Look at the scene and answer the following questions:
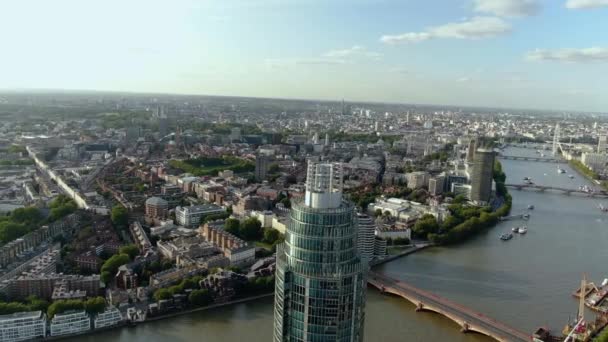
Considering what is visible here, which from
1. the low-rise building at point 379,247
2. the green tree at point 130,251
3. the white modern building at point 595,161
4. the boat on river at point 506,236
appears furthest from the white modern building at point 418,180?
the white modern building at point 595,161

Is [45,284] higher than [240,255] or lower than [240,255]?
lower

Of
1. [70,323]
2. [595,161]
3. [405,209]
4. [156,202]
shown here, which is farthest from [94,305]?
[595,161]

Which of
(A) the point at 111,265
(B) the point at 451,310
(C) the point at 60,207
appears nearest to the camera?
(B) the point at 451,310

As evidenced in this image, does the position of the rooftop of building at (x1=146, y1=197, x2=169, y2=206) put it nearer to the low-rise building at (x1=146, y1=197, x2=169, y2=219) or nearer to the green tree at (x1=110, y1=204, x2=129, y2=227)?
the low-rise building at (x1=146, y1=197, x2=169, y2=219)

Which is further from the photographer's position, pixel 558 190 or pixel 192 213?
pixel 558 190

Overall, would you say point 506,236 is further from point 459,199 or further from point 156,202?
point 156,202

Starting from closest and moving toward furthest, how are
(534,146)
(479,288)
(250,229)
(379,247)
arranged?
(479,288) < (379,247) < (250,229) < (534,146)

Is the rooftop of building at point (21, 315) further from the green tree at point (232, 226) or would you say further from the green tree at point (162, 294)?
the green tree at point (232, 226)
